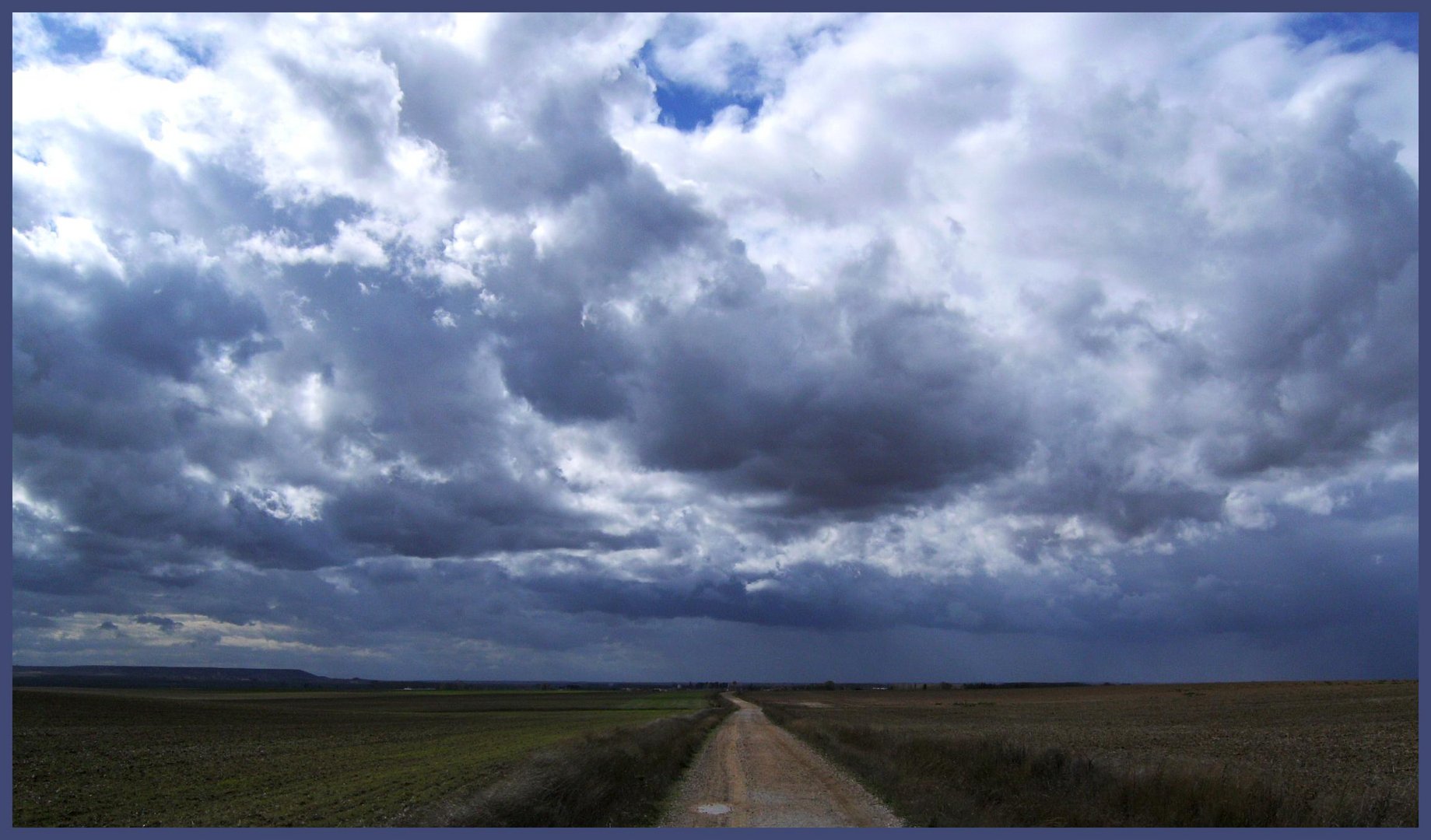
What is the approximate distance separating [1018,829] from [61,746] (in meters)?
47.3

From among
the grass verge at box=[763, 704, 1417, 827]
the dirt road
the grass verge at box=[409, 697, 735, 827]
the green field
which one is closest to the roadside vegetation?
the grass verge at box=[763, 704, 1417, 827]

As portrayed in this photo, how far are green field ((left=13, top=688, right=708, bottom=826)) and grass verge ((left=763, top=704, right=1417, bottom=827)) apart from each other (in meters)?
12.8

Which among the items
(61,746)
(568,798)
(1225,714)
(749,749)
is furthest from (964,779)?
(1225,714)

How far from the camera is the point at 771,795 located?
24500 mm

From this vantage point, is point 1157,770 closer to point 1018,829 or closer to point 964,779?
point 1018,829

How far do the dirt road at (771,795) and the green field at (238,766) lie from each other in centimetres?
672

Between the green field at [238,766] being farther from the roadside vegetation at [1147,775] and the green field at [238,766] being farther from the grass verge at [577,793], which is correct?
the roadside vegetation at [1147,775]

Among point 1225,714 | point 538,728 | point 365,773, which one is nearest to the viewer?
point 365,773

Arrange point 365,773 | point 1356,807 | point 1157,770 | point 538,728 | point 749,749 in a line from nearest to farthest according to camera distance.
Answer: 1. point 1356,807
2. point 1157,770
3. point 365,773
4. point 749,749
5. point 538,728

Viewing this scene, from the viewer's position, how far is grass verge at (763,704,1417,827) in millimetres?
16672

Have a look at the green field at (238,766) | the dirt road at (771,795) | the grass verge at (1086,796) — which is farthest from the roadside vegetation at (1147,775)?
the green field at (238,766)

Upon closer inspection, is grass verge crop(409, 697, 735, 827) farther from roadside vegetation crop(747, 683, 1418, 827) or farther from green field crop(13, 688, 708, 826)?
roadside vegetation crop(747, 683, 1418, 827)

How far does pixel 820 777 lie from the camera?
29078mm

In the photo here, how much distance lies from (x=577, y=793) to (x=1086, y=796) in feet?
39.0
